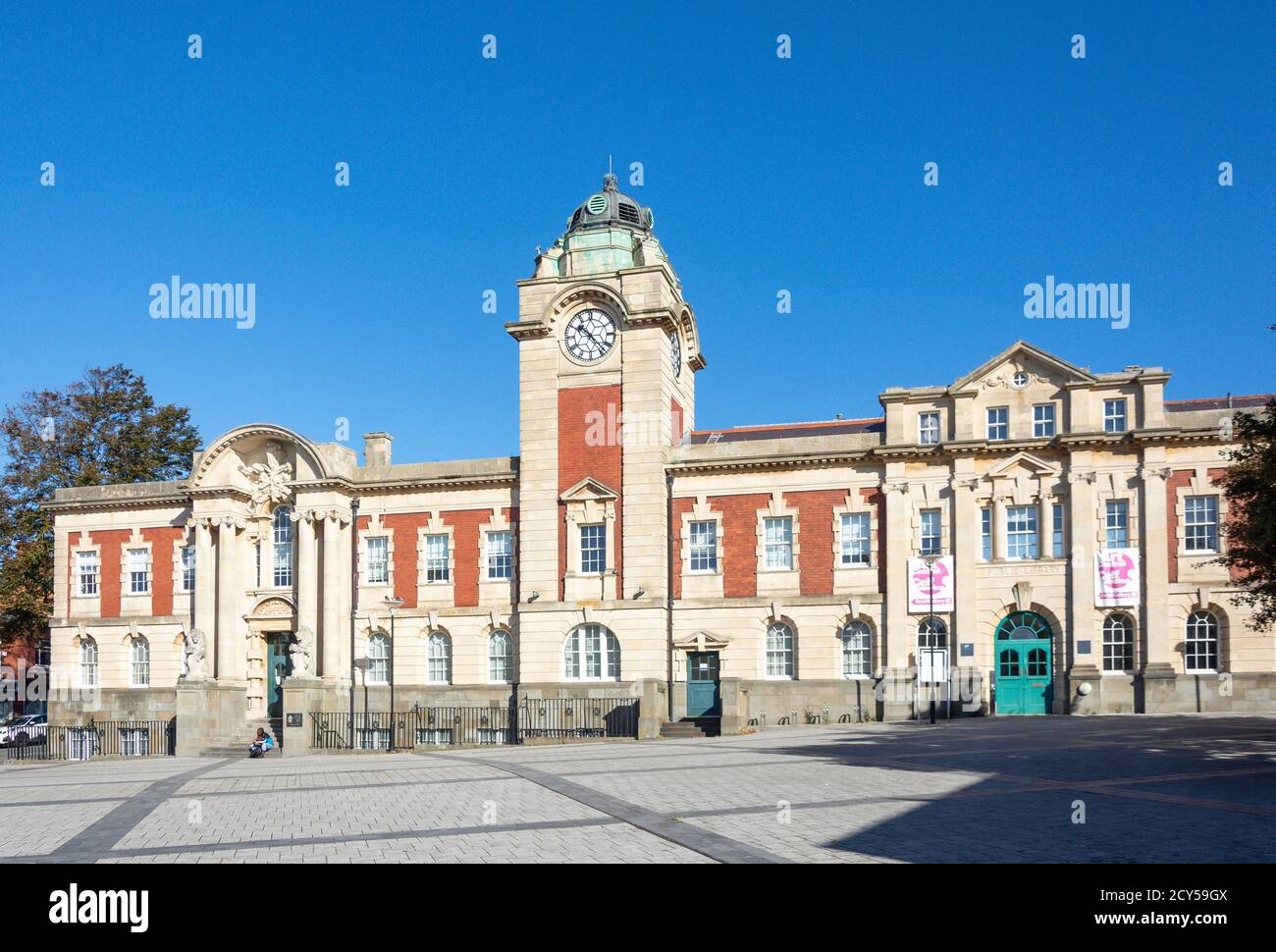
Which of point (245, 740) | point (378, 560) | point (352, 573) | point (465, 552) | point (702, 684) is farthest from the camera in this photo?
point (378, 560)

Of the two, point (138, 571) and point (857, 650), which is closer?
point (857, 650)

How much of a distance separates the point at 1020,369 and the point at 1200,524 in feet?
23.0

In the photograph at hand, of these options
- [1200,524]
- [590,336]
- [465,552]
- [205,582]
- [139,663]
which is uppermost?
[590,336]

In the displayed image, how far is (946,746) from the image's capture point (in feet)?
86.0

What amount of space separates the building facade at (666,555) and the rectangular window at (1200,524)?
103 millimetres

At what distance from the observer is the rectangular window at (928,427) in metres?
39.1

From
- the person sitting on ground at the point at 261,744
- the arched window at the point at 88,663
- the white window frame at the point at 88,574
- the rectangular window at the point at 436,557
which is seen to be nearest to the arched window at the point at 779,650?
the rectangular window at the point at 436,557

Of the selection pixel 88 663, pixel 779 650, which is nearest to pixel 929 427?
pixel 779 650

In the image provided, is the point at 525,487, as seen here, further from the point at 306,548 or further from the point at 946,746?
the point at 946,746

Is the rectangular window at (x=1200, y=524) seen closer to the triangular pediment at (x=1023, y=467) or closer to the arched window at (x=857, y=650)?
the triangular pediment at (x=1023, y=467)

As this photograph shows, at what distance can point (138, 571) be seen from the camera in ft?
155

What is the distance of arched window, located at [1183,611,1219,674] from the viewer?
1415 inches

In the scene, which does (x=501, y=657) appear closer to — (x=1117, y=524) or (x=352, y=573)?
(x=352, y=573)

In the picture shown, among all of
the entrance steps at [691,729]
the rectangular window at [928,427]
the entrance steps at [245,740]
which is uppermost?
the rectangular window at [928,427]
